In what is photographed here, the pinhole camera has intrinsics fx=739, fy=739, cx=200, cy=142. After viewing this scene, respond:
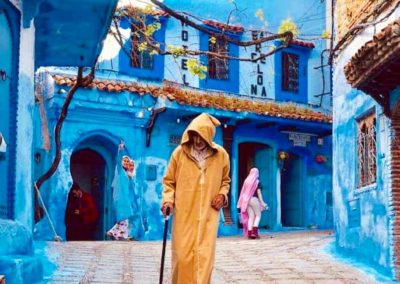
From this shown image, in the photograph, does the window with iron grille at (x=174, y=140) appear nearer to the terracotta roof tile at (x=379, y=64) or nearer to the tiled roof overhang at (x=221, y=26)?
the tiled roof overhang at (x=221, y=26)

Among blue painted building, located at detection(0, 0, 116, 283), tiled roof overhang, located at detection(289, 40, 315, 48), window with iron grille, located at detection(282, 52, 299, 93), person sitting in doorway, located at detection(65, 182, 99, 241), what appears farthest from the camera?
window with iron grille, located at detection(282, 52, 299, 93)

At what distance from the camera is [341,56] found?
12281 millimetres

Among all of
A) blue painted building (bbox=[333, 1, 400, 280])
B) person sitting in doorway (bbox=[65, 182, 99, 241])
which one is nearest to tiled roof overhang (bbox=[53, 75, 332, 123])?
person sitting in doorway (bbox=[65, 182, 99, 241])

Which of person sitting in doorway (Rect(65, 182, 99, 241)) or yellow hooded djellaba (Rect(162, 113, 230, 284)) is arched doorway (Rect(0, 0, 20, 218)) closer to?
yellow hooded djellaba (Rect(162, 113, 230, 284))

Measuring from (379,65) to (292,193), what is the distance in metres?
12.9

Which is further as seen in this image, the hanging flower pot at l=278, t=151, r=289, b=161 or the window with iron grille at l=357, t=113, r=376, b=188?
the hanging flower pot at l=278, t=151, r=289, b=161

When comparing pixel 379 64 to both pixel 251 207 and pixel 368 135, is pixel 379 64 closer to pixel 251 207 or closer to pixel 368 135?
pixel 368 135

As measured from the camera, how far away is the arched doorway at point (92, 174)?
1812cm

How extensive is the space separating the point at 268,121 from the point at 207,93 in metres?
1.77

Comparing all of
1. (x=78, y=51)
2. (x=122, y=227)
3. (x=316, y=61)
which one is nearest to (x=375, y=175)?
(x=78, y=51)

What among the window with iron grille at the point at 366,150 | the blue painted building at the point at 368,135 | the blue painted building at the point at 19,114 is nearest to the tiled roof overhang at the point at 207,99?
the blue painted building at the point at 368,135

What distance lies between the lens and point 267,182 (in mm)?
20406

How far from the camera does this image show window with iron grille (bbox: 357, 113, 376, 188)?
10.5 metres

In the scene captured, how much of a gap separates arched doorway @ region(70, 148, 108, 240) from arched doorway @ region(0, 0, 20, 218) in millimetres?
10626
